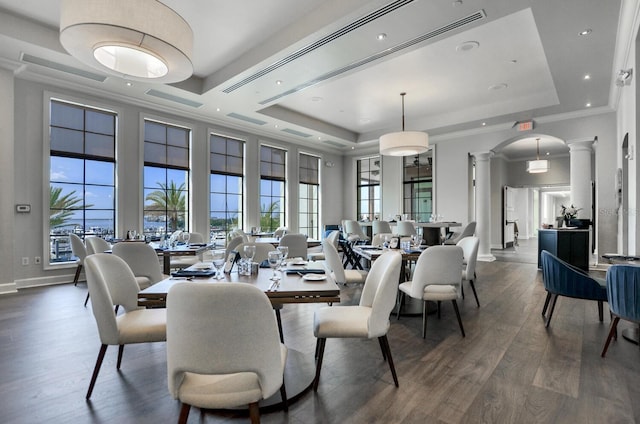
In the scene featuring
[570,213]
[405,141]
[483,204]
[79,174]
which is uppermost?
[405,141]

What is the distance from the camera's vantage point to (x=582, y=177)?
7105 mm

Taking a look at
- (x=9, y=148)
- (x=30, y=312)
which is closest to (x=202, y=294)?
(x=30, y=312)

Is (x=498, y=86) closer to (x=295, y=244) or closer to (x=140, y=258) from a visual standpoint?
(x=295, y=244)

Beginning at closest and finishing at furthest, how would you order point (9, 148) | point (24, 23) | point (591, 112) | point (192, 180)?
point (24, 23) < point (9, 148) < point (591, 112) < point (192, 180)

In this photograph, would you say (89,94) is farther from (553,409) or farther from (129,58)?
(553,409)

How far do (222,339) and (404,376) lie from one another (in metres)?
1.63

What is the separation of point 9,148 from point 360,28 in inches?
218

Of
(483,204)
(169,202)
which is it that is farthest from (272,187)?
(483,204)

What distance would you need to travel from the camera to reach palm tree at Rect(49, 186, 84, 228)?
5645mm

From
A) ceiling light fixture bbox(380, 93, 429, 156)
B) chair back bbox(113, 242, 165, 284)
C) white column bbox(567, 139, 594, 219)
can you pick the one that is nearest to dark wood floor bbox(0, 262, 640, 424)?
chair back bbox(113, 242, 165, 284)

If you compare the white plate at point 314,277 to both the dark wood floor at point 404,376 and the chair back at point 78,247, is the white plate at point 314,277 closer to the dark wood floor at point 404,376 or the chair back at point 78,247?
the dark wood floor at point 404,376

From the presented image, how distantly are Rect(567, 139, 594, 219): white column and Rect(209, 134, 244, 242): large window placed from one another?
783 cm

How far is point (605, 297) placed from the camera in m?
3.19

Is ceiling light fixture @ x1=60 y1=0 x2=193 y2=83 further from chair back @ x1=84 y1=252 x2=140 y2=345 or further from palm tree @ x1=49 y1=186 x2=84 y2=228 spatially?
palm tree @ x1=49 y1=186 x2=84 y2=228
